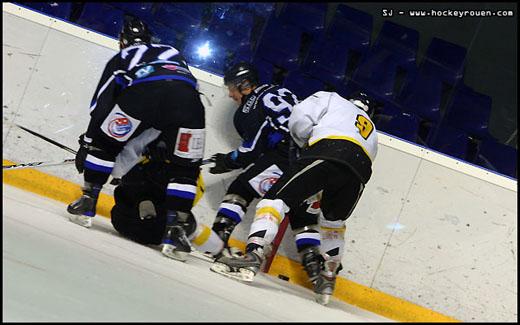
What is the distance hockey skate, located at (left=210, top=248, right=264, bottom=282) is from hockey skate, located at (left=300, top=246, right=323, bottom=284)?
24.5 inches

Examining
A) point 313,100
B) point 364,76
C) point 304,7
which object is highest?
point 304,7

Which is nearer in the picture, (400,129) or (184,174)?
(184,174)

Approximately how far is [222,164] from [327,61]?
4.61ft

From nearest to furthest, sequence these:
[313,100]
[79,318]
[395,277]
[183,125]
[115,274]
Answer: [79,318] < [115,274] < [183,125] < [313,100] < [395,277]

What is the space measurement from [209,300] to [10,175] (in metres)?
2.54

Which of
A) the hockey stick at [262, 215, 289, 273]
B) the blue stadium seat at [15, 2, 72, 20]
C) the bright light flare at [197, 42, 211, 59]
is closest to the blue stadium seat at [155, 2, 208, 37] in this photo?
the bright light flare at [197, 42, 211, 59]

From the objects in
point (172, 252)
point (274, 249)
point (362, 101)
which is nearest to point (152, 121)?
point (172, 252)

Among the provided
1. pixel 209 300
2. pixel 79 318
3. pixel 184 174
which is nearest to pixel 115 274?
pixel 209 300

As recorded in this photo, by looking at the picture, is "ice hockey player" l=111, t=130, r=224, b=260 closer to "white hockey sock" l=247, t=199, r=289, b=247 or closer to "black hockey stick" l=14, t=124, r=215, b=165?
"white hockey sock" l=247, t=199, r=289, b=247

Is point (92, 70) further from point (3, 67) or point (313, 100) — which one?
point (313, 100)

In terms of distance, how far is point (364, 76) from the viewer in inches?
188

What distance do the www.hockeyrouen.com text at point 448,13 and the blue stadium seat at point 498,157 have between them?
47.1 inches

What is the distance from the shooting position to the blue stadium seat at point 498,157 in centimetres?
445

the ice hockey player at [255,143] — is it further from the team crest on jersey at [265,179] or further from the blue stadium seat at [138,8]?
the blue stadium seat at [138,8]
